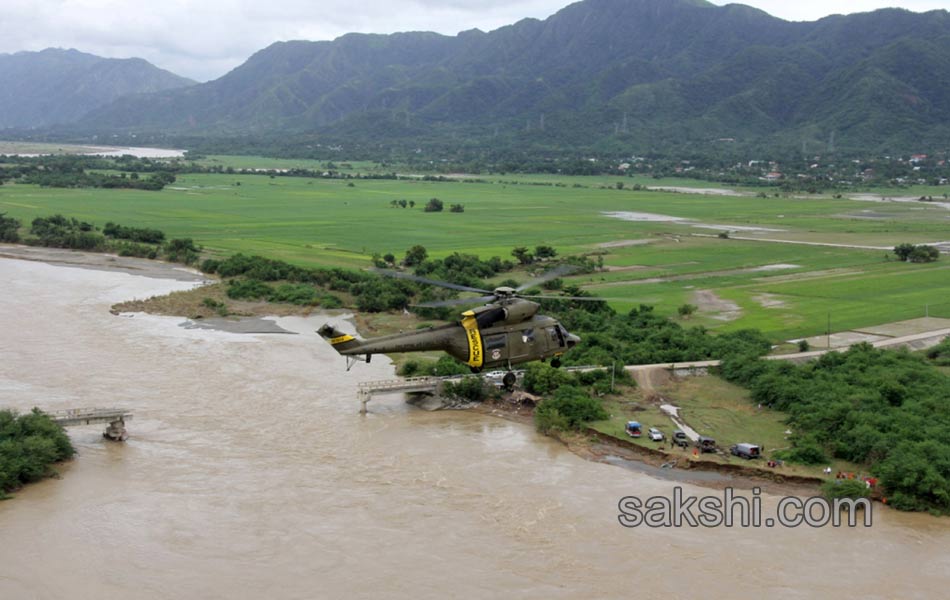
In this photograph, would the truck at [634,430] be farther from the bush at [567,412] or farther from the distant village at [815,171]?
the distant village at [815,171]

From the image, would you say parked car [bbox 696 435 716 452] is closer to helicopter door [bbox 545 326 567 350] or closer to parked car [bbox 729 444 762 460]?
parked car [bbox 729 444 762 460]

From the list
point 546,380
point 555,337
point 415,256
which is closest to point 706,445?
point 555,337

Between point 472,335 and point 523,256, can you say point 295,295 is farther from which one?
point 472,335

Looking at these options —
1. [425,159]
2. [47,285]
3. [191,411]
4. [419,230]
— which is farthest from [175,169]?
[191,411]

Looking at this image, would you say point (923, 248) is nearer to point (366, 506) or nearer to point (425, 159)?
point (366, 506)

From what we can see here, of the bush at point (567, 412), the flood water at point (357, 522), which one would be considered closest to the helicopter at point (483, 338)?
the flood water at point (357, 522)

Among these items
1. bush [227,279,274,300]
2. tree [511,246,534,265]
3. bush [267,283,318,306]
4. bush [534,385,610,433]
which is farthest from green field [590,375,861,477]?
tree [511,246,534,265]
